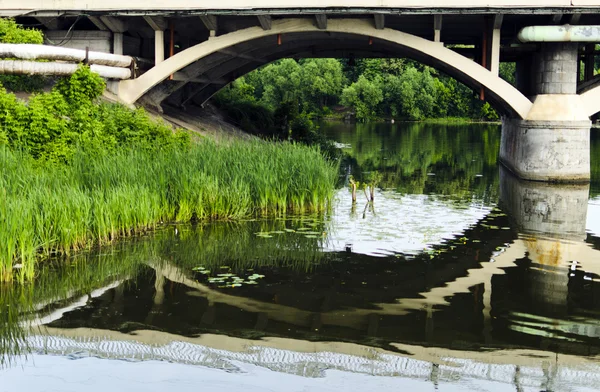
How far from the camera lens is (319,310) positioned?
9695mm

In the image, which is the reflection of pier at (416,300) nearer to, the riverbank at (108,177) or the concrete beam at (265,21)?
the riverbank at (108,177)

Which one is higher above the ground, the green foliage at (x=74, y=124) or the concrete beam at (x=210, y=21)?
the concrete beam at (x=210, y=21)

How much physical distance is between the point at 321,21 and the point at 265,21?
162 centimetres

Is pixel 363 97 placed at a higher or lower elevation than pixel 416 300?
higher

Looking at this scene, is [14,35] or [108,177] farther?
[14,35]

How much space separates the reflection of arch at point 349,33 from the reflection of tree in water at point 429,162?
2.83m

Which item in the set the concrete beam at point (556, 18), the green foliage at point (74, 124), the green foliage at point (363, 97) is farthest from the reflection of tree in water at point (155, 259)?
the green foliage at point (363, 97)

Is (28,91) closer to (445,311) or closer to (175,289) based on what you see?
(175,289)

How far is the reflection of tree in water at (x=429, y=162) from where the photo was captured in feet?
78.2

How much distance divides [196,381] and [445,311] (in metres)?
3.52

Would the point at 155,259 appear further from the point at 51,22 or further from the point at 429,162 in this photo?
the point at 429,162

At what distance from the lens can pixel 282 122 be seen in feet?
119

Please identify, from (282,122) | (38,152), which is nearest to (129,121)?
(38,152)

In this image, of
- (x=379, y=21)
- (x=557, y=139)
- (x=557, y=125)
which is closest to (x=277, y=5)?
(x=379, y=21)
